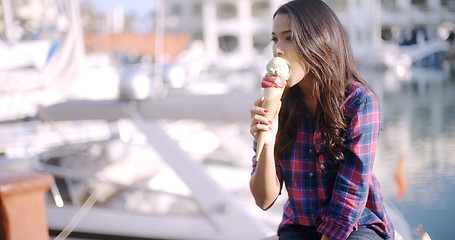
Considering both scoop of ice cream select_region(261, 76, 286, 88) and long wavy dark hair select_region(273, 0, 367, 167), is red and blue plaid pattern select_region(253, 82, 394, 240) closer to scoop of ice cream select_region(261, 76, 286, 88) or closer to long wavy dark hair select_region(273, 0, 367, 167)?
long wavy dark hair select_region(273, 0, 367, 167)

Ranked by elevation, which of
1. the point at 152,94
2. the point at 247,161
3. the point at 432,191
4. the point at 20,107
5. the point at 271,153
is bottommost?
the point at 432,191

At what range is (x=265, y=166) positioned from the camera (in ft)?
5.55

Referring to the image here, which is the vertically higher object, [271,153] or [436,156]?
[271,153]

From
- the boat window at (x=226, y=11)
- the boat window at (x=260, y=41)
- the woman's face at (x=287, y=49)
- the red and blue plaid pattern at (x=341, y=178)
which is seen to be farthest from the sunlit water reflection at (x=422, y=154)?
the boat window at (x=226, y=11)

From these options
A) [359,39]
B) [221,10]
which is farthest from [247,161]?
[221,10]

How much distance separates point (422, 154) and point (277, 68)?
10.9 meters

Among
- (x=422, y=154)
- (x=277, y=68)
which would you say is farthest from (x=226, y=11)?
(x=277, y=68)

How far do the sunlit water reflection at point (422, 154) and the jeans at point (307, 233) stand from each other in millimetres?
5923

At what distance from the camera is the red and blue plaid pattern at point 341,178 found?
1.63 meters

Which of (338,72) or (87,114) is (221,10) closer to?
(87,114)

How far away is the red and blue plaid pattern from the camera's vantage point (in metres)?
1.63

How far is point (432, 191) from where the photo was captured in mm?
9164

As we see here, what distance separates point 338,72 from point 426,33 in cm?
3530

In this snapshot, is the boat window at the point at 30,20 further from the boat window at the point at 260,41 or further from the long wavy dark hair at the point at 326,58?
the boat window at the point at 260,41
